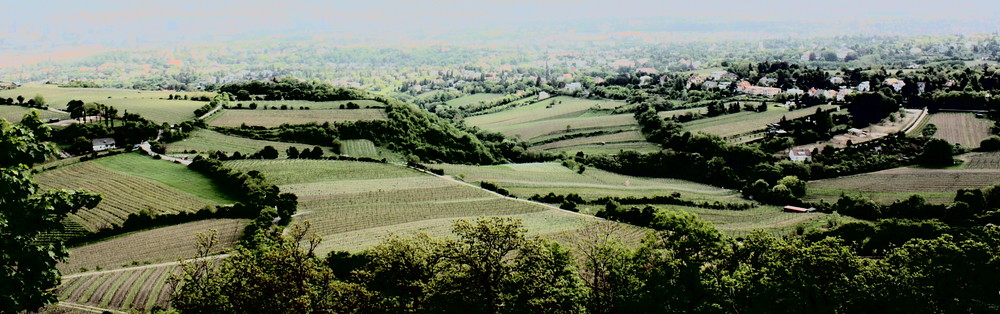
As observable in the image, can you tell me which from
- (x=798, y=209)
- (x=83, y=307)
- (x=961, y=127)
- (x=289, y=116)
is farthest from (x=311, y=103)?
(x=961, y=127)

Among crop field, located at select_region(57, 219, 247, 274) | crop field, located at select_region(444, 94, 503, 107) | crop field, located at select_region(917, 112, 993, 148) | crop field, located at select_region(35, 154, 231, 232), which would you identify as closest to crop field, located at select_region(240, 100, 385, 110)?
crop field, located at select_region(35, 154, 231, 232)

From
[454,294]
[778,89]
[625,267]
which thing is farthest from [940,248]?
[778,89]

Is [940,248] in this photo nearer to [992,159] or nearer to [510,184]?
[510,184]

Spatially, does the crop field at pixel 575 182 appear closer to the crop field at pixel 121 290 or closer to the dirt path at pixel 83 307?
the crop field at pixel 121 290

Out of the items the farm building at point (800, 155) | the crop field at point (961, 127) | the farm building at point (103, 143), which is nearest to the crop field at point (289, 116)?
the farm building at point (103, 143)

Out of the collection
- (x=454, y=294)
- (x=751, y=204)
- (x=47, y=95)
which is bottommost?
(x=751, y=204)

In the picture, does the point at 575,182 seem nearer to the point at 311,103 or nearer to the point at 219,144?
the point at 219,144

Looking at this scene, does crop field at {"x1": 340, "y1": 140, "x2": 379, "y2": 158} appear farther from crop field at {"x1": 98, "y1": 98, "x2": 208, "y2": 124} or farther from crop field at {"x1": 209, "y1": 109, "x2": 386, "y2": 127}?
crop field at {"x1": 98, "y1": 98, "x2": 208, "y2": 124}
